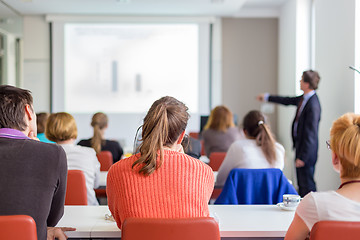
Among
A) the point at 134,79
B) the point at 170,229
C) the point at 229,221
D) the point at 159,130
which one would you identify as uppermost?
the point at 134,79

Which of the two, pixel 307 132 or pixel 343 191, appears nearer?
pixel 343 191

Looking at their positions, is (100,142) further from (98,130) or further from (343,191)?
(343,191)

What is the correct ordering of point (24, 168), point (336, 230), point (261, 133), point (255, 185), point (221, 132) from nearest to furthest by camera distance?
point (336, 230) → point (24, 168) → point (255, 185) → point (261, 133) → point (221, 132)

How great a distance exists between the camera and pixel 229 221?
211cm

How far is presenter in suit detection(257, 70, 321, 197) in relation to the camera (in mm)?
4535

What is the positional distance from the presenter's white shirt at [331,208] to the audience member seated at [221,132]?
10.3ft

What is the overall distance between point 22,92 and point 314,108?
3311 millimetres

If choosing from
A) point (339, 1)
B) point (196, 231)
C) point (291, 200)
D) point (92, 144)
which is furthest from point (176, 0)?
point (196, 231)

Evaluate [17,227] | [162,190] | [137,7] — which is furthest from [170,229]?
[137,7]

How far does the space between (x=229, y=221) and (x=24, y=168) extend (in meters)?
0.95

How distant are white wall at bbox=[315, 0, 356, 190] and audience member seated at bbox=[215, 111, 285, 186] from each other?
148 centimetres

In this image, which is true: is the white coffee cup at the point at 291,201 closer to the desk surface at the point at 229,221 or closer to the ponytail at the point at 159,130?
the desk surface at the point at 229,221

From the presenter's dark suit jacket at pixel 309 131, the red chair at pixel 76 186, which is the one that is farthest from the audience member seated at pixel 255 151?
the presenter's dark suit jacket at pixel 309 131

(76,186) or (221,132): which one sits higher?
(221,132)
